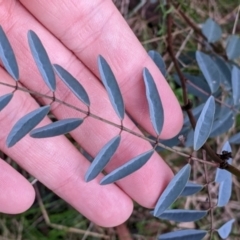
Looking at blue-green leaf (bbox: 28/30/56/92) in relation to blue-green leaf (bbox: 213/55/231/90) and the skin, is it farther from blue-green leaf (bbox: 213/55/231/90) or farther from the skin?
blue-green leaf (bbox: 213/55/231/90)

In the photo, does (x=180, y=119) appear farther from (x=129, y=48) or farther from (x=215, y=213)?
(x=215, y=213)

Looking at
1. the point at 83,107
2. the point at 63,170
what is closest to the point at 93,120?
the point at 83,107

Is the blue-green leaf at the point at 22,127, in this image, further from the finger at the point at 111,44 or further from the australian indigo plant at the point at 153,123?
the finger at the point at 111,44

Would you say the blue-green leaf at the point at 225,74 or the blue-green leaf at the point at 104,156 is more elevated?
the blue-green leaf at the point at 104,156

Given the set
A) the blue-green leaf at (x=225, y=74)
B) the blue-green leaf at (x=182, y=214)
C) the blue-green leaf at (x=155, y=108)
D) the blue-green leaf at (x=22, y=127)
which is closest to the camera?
the blue-green leaf at (x=22, y=127)

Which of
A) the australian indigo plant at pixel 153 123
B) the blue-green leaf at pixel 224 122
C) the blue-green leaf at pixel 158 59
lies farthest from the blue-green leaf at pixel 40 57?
the blue-green leaf at pixel 224 122

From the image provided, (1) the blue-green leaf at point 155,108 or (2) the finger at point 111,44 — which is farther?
(2) the finger at point 111,44

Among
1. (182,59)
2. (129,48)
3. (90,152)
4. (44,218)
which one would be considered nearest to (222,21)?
(182,59)
